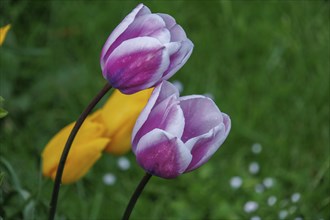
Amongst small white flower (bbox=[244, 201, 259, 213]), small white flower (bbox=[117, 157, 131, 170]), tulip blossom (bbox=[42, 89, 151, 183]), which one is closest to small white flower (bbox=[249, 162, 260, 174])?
small white flower (bbox=[244, 201, 259, 213])

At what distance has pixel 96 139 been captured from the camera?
1289mm

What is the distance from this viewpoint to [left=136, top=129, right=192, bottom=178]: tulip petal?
94 cm

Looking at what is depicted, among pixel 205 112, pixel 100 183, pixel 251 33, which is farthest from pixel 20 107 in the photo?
pixel 205 112

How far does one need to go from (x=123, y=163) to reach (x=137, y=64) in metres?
0.98

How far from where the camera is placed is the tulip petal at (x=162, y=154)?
94cm

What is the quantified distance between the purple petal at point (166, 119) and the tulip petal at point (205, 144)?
0.03 m

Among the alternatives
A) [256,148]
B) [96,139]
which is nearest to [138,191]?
[96,139]

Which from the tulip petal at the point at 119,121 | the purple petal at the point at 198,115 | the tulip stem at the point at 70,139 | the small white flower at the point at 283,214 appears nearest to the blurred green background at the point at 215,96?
the small white flower at the point at 283,214

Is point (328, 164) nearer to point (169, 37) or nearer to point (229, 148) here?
point (229, 148)

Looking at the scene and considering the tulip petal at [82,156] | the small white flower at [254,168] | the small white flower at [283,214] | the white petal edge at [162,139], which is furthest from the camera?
the small white flower at [254,168]

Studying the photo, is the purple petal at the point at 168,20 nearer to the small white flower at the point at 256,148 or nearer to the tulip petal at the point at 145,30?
the tulip petal at the point at 145,30

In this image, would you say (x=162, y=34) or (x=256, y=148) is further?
(x=256, y=148)

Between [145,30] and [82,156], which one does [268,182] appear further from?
[145,30]

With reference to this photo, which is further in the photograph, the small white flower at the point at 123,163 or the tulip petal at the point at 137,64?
the small white flower at the point at 123,163
